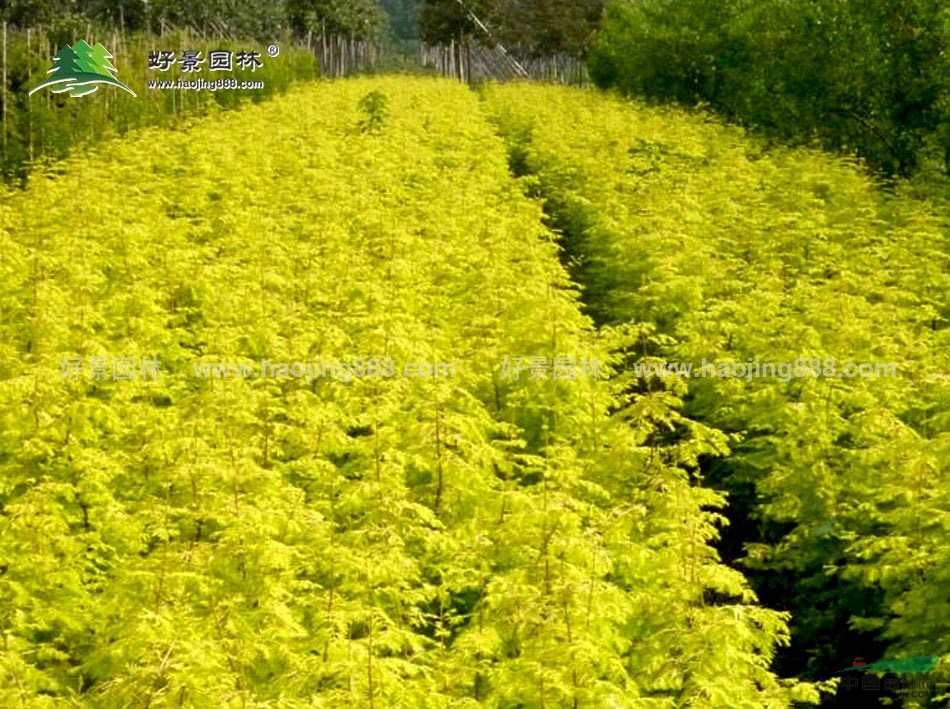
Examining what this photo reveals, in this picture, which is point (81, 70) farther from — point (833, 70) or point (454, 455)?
point (454, 455)

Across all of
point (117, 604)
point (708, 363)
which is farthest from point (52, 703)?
point (708, 363)

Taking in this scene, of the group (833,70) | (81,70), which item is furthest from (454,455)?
(81,70)

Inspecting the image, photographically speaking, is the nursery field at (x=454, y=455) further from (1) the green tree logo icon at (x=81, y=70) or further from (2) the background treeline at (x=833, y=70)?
(1) the green tree logo icon at (x=81, y=70)

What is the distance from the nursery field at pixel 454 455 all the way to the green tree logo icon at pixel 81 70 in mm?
9761

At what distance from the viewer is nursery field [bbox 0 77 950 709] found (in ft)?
19.4

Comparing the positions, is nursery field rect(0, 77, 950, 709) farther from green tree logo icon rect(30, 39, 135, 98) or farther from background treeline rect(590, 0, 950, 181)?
green tree logo icon rect(30, 39, 135, 98)

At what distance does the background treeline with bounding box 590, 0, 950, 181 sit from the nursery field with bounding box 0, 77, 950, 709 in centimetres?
560

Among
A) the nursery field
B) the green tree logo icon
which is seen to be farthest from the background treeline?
the green tree logo icon

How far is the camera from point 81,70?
2669cm

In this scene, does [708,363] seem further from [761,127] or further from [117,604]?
[761,127]

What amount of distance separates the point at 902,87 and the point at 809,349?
45.2 feet

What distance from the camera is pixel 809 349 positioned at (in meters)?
10.6

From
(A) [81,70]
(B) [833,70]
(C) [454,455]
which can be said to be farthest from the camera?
(A) [81,70]

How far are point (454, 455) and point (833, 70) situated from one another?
62.2ft
